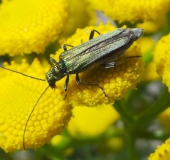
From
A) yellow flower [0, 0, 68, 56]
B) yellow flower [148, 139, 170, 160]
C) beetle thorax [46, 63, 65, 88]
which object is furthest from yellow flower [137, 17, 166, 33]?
yellow flower [148, 139, 170, 160]

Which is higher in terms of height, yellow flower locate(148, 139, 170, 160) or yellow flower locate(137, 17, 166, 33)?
yellow flower locate(137, 17, 166, 33)

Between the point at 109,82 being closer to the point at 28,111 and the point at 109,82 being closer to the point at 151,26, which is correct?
the point at 28,111

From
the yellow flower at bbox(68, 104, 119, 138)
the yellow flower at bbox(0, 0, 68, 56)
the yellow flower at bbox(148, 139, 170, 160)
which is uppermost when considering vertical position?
the yellow flower at bbox(0, 0, 68, 56)

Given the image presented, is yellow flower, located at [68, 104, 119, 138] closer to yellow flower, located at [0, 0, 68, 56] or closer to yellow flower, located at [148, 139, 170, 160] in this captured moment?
yellow flower, located at [0, 0, 68, 56]

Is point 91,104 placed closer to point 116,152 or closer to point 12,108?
point 12,108

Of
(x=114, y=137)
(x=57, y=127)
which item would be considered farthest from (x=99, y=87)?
(x=114, y=137)

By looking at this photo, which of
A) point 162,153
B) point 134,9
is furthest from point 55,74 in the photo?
point 162,153
